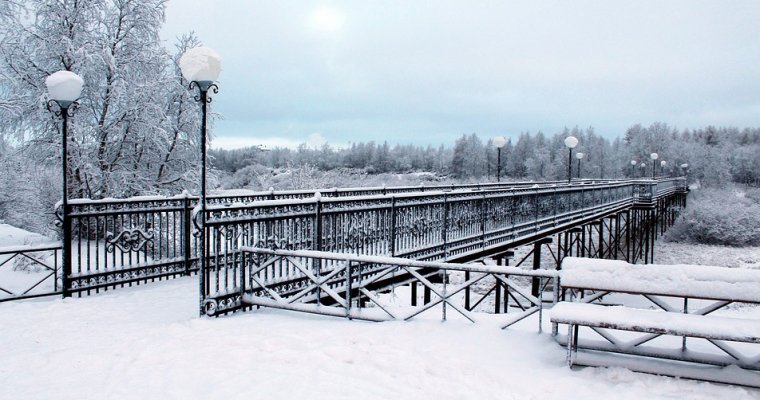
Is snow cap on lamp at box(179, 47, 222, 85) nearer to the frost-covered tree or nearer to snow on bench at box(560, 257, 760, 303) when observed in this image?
snow on bench at box(560, 257, 760, 303)

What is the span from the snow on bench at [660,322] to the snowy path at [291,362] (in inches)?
19.2

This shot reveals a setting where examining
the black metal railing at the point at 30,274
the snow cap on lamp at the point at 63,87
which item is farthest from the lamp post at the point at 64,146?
the black metal railing at the point at 30,274

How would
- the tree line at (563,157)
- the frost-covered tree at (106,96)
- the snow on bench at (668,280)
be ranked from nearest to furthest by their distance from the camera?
the snow on bench at (668,280) → the frost-covered tree at (106,96) → the tree line at (563,157)

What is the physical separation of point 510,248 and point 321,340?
1010 centimetres

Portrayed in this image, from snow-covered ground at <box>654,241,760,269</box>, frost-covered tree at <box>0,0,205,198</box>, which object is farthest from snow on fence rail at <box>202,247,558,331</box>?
snow-covered ground at <box>654,241,760,269</box>

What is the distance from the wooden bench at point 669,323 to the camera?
4898 mm

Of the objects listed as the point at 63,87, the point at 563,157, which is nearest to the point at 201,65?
the point at 63,87

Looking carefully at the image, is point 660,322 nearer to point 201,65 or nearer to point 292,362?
point 292,362

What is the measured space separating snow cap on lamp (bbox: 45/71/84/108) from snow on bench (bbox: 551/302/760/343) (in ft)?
26.2

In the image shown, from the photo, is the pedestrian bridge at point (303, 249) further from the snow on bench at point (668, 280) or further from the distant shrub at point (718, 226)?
the distant shrub at point (718, 226)

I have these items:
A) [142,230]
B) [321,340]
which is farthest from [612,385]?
[142,230]

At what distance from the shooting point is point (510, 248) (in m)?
15.0

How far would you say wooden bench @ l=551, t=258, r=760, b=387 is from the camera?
490 cm

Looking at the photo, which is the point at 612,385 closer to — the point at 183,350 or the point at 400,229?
the point at 183,350
